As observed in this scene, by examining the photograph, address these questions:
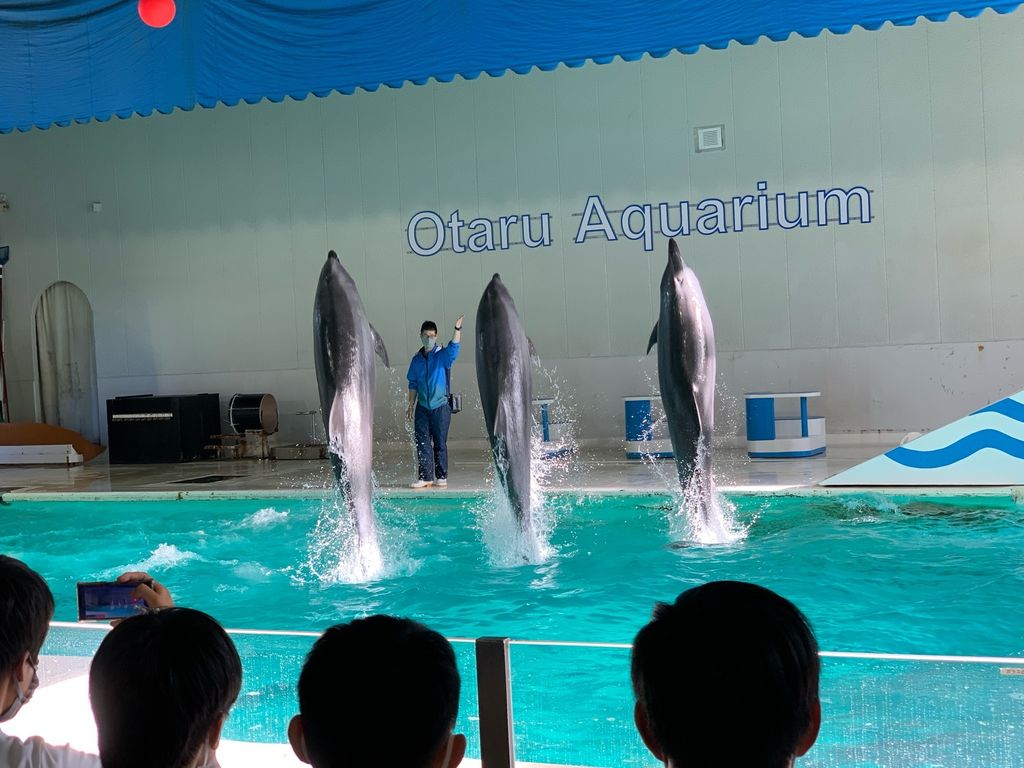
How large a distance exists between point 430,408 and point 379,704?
917 cm

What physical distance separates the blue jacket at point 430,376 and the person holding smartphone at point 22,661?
8420 mm

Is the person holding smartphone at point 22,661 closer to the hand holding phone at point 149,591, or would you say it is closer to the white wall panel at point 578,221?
the hand holding phone at point 149,591

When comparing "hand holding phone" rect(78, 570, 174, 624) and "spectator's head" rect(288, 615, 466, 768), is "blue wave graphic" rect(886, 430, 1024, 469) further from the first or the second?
"spectator's head" rect(288, 615, 466, 768)

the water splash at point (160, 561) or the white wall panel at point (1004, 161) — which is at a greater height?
the white wall panel at point (1004, 161)

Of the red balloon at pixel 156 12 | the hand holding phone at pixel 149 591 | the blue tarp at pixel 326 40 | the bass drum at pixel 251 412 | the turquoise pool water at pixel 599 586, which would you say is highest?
the red balloon at pixel 156 12

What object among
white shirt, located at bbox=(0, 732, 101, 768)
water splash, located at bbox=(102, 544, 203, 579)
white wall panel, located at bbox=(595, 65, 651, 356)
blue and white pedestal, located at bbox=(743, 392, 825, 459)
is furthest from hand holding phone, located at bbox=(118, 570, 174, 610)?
Answer: white wall panel, located at bbox=(595, 65, 651, 356)

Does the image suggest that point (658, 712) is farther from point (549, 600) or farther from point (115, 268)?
point (115, 268)

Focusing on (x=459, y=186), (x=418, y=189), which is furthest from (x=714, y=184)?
(x=418, y=189)

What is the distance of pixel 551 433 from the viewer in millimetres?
12969

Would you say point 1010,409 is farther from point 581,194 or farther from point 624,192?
point 581,194

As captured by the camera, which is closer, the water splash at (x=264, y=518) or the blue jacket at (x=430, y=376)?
the water splash at (x=264, y=518)

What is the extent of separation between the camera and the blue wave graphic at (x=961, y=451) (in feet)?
27.6

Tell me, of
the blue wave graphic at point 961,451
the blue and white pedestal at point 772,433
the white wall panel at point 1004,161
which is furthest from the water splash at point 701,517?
the white wall panel at point 1004,161

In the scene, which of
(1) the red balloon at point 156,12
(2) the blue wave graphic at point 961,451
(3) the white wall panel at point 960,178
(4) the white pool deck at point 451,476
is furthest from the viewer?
(3) the white wall panel at point 960,178
